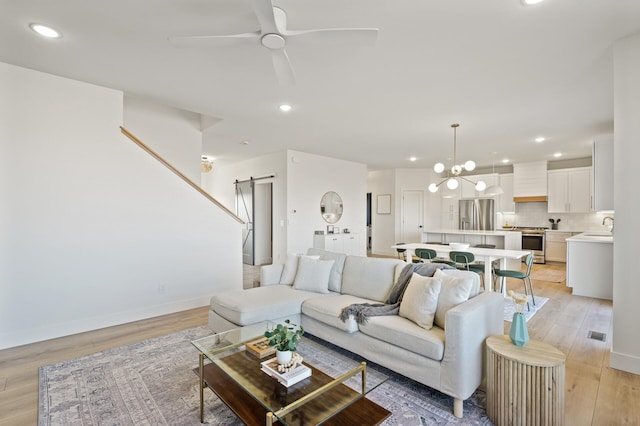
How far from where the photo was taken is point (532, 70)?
299 cm

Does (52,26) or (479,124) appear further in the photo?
(479,124)

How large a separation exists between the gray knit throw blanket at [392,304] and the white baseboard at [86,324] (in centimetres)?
256

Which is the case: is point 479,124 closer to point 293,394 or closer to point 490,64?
→ point 490,64

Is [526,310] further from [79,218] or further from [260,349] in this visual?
[79,218]

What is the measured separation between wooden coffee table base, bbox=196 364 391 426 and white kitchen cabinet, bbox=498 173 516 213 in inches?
337

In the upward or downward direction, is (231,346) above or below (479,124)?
below

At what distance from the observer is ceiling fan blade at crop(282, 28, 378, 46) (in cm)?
193

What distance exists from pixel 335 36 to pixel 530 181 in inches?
325

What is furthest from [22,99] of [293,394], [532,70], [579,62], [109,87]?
[579,62]

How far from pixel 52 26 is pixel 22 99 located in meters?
1.18

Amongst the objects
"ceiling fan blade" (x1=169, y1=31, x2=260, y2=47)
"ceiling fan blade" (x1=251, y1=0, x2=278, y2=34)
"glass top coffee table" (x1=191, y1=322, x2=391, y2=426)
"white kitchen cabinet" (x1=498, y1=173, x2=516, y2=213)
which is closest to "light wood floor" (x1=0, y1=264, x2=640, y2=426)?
"glass top coffee table" (x1=191, y1=322, x2=391, y2=426)

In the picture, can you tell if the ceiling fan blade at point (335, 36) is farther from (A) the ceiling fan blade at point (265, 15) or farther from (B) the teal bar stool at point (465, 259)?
(B) the teal bar stool at point (465, 259)

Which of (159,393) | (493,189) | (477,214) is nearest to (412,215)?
(477,214)

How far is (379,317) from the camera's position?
2467 mm
